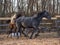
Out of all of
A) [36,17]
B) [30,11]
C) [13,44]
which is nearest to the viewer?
[13,44]

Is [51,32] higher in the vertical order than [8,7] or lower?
lower

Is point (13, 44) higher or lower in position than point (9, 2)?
lower

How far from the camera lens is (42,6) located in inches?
749

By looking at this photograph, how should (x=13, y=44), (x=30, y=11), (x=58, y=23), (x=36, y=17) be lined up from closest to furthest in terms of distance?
(x=13, y=44)
(x=36, y=17)
(x=58, y=23)
(x=30, y=11)

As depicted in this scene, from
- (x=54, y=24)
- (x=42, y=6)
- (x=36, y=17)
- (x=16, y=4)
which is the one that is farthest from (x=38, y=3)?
(x=36, y=17)

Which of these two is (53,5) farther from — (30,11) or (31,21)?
(31,21)

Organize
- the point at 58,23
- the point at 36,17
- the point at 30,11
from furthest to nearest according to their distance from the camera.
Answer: the point at 30,11 < the point at 58,23 < the point at 36,17

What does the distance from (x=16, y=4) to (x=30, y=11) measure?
57.2 inches

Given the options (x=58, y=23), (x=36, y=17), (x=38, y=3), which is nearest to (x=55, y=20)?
(x=58, y=23)

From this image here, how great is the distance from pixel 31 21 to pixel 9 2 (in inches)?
259

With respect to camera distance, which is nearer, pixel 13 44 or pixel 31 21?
pixel 13 44

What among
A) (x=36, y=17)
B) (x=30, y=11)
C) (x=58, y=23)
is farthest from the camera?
(x=30, y=11)

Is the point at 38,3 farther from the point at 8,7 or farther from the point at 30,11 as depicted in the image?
the point at 8,7

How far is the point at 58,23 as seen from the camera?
1514 centimetres
